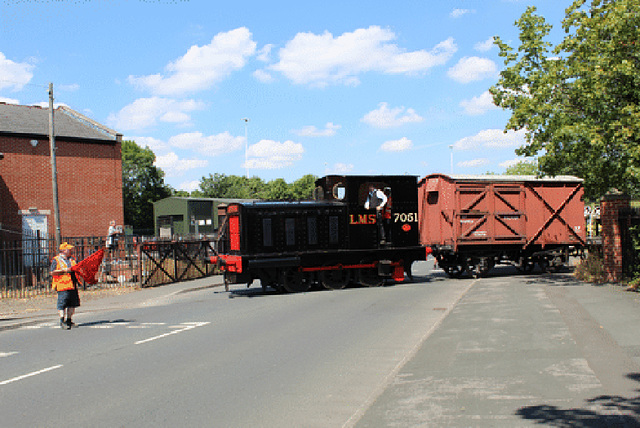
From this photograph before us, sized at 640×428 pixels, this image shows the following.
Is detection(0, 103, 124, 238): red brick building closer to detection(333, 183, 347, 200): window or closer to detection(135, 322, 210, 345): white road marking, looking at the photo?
detection(333, 183, 347, 200): window

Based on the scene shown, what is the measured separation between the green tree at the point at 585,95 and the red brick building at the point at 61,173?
27.7 m

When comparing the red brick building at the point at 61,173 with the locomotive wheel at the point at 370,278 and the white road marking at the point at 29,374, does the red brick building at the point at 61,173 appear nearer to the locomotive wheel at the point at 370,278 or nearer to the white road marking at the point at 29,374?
the locomotive wheel at the point at 370,278

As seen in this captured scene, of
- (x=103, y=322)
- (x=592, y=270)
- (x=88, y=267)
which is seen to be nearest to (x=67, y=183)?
(x=103, y=322)

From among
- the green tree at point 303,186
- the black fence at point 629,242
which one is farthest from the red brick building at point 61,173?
the green tree at point 303,186

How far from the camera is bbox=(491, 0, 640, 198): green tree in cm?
1448

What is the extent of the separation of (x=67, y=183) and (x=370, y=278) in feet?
78.7

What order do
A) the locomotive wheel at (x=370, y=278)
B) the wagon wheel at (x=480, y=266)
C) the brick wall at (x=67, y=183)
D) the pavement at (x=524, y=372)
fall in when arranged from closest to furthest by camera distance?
1. the pavement at (x=524, y=372)
2. the locomotive wheel at (x=370, y=278)
3. the wagon wheel at (x=480, y=266)
4. the brick wall at (x=67, y=183)

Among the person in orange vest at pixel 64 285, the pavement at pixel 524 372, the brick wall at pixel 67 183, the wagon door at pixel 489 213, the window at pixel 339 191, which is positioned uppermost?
the brick wall at pixel 67 183

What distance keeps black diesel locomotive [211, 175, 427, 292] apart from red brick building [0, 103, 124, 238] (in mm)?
19498

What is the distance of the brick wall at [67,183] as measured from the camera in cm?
3297

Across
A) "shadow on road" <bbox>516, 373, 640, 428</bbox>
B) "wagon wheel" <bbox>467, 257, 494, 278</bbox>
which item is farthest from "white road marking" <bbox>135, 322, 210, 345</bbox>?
"wagon wheel" <bbox>467, 257, 494, 278</bbox>

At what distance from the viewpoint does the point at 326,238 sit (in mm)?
19406

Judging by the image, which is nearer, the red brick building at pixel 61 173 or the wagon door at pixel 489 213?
the wagon door at pixel 489 213

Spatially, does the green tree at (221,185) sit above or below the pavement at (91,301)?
above
